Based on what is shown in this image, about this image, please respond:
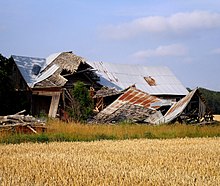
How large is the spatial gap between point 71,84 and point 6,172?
25.0 m

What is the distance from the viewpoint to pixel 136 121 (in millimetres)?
28359

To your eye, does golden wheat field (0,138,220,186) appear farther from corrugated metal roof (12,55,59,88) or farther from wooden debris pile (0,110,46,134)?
corrugated metal roof (12,55,59,88)

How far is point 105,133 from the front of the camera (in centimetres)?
2045

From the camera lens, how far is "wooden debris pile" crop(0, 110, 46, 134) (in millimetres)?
19453

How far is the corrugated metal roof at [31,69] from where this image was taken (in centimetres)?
3441

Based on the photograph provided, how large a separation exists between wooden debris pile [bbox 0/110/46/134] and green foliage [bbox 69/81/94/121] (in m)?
8.73

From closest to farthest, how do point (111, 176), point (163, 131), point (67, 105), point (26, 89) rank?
point (111, 176), point (163, 131), point (67, 105), point (26, 89)

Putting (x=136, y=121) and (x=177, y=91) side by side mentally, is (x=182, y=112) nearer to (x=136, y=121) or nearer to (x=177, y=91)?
(x=136, y=121)

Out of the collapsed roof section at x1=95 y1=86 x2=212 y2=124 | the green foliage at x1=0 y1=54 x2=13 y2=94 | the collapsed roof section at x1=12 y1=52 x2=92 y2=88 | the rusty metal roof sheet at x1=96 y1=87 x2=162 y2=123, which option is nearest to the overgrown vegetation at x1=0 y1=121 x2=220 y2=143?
the collapsed roof section at x1=95 y1=86 x2=212 y2=124

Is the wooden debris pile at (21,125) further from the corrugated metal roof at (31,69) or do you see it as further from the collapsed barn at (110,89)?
the corrugated metal roof at (31,69)

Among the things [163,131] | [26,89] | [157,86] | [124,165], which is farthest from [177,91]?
[124,165]

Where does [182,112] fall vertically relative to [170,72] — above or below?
below

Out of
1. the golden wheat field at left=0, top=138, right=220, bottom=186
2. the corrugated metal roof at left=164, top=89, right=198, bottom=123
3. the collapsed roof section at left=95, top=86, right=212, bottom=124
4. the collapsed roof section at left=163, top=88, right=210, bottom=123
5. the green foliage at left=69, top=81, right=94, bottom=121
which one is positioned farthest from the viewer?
the green foliage at left=69, top=81, right=94, bottom=121

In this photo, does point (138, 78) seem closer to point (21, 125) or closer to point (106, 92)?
point (106, 92)
